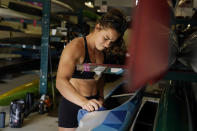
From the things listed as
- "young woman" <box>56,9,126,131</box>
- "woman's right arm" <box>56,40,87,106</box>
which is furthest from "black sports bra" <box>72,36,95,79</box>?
"woman's right arm" <box>56,40,87,106</box>

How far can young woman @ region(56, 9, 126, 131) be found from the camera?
121 centimetres

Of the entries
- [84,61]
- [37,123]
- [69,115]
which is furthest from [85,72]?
[37,123]

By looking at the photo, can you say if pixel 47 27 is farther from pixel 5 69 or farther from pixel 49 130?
pixel 5 69

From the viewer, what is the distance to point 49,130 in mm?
2607

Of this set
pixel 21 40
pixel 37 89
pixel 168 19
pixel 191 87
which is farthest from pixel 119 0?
pixel 168 19

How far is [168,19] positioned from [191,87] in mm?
1805

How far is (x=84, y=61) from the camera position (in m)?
1.43

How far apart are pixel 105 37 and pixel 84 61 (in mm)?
250

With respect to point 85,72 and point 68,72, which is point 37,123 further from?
point 68,72

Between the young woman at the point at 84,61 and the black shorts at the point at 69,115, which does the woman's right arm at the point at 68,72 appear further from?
the black shorts at the point at 69,115

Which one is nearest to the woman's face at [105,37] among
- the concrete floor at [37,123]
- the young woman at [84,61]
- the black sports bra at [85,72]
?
the young woman at [84,61]

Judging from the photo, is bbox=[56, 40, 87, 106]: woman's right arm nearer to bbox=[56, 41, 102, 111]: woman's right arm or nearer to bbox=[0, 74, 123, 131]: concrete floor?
bbox=[56, 41, 102, 111]: woman's right arm

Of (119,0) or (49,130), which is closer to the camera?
(49,130)

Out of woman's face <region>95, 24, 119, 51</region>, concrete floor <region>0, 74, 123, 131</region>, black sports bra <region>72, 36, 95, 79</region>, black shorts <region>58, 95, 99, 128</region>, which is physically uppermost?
woman's face <region>95, 24, 119, 51</region>
